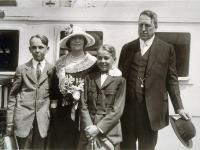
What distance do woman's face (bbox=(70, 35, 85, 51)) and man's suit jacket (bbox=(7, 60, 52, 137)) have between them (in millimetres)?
259

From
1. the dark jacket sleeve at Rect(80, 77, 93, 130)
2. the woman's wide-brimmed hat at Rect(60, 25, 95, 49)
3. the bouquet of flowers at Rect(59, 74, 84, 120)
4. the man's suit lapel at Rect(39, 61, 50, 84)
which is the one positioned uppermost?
the woman's wide-brimmed hat at Rect(60, 25, 95, 49)

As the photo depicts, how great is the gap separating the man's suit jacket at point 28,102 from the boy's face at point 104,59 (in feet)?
1.34

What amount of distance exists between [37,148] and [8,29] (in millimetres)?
1270

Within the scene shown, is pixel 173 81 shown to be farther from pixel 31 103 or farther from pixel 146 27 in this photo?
pixel 31 103

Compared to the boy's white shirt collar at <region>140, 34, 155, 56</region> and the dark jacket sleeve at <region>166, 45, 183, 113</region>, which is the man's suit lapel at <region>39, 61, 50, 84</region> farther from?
the dark jacket sleeve at <region>166, 45, 183, 113</region>

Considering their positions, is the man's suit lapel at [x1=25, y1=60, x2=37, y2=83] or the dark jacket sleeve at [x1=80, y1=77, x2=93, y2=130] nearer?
the dark jacket sleeve at [x1=80, y1=77, x2=93, y2=130]

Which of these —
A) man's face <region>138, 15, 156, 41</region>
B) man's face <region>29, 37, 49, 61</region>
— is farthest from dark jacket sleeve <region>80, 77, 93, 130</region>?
man's face <region>138, 15, 156, 41</region>

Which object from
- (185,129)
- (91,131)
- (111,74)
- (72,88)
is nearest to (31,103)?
(72,88)

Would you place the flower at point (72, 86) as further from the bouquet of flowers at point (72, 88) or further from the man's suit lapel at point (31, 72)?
the man's suit lapel at point (31, 72)

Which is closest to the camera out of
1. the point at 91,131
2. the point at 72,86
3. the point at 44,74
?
the point at 91,131

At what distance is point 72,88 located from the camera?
2.55 metres

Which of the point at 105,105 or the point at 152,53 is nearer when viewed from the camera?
the point at 105,105

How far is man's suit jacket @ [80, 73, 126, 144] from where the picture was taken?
8.12 ft

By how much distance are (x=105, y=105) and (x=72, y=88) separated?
25cm
